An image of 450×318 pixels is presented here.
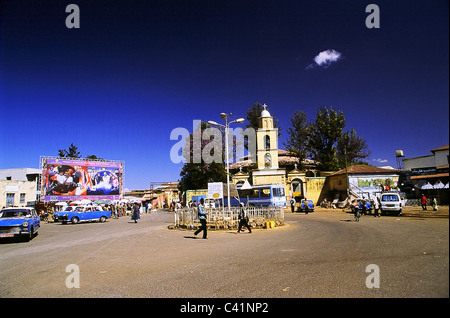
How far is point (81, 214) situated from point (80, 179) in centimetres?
1472

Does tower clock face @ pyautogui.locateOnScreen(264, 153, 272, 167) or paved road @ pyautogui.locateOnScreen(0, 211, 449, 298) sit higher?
tower clock face @ pyautogui.locateOnScreen(264, 153, 272, 167)

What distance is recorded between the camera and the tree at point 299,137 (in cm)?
4890

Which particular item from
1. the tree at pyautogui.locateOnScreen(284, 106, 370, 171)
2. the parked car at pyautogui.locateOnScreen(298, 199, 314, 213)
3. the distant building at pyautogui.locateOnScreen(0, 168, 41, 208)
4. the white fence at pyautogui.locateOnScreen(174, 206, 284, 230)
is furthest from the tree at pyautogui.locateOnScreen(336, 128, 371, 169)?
the distant building at pyautogui.locateOnScreen(0, 168, 41, 208)

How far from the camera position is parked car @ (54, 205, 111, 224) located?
25.0 meters

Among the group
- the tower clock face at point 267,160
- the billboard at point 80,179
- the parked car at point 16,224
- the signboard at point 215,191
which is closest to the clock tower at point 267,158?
the tower clock face at point 267,160

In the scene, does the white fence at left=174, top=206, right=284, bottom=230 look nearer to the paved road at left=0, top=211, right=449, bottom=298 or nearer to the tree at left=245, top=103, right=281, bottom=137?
the paved road at left=0, top=211, right=449, bottom=298

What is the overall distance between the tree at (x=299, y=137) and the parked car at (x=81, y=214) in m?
34.4

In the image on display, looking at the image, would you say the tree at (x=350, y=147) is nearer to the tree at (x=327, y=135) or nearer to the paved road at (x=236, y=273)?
the tree at (x=327, y=135)

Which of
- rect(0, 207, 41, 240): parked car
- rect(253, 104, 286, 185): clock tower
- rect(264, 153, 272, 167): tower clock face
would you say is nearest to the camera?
rect(0, 207, 41, 240): parked car

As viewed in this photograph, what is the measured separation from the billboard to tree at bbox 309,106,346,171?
1319 inches

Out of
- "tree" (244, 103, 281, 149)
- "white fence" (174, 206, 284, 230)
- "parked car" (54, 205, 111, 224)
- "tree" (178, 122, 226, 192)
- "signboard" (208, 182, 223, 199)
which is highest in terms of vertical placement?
"tree" (244, 103, 281, 149)

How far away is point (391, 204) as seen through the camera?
2116 cm

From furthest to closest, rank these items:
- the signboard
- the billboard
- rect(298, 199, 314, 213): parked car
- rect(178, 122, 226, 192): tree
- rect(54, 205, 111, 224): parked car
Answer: rect(178, 122, 226, 192): tree
the billboard
rect(298, 199, 314, 213): parked car
rect(54, 205, 111, 224): parked car
the signboard
